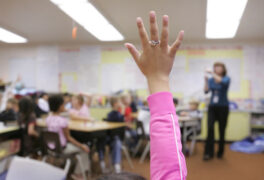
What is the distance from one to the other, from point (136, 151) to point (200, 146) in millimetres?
1188

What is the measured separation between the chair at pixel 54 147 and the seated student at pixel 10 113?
47cm

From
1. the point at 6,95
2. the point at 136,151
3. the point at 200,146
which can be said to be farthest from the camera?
the point at 200,146

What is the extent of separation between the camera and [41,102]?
402 cm

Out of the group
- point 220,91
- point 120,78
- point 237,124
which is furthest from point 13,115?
point 237,124

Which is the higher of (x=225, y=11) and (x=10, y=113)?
(x=225, y=11)

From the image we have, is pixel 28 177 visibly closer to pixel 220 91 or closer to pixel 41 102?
pixel 220 91

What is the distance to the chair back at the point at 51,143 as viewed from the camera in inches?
82.3

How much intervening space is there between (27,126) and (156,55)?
7.72ft

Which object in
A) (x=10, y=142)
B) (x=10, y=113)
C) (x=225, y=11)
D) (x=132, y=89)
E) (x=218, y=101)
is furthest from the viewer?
(x=132, y=89)

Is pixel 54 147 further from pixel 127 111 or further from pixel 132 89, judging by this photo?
pixel 132 89

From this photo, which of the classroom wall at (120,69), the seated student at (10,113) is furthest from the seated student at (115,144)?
the classroom wall at (120,69)

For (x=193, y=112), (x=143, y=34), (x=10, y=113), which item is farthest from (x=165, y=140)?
(x=193, y=112)

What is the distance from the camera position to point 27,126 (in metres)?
2.46

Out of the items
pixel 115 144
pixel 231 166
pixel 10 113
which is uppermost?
pixel 10 113
